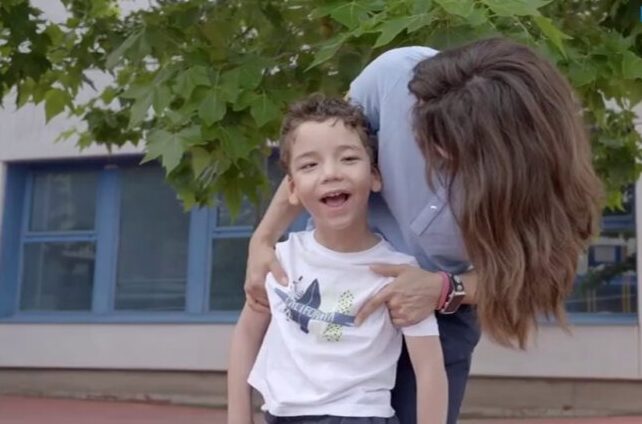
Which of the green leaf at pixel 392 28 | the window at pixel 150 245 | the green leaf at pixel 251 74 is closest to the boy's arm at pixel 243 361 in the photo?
the green leaf at pixel 392 28

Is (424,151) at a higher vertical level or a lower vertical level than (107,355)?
higher

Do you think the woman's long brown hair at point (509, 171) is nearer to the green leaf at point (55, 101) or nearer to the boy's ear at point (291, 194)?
the boy's ear at point (291, 194)

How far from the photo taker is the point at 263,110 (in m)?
4.93

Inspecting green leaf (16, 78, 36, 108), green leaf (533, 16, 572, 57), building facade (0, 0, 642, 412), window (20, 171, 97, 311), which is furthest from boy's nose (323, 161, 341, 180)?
window (20, 171, 97, 311)

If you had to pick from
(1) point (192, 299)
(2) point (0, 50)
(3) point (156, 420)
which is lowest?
(3) point (156, 420)

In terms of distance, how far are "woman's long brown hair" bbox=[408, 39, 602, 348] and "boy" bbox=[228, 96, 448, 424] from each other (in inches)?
6.3

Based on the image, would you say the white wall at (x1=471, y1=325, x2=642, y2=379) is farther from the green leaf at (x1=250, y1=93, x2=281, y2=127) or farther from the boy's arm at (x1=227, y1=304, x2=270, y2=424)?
the boy's arm at (x1=227, y1=304, x2=270, y2=424)

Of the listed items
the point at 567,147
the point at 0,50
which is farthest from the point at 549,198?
the point at 0,50

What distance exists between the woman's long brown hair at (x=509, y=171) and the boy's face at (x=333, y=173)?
0.50ft

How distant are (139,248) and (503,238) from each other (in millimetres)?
11475

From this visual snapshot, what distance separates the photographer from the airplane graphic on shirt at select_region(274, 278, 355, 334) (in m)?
2.52

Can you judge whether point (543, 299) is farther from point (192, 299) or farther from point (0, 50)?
point (192, 299)

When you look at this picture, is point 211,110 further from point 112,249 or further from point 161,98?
point 112,249

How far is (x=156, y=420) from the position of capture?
11.8m
